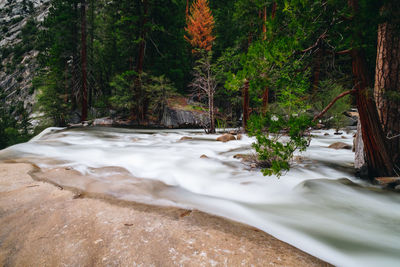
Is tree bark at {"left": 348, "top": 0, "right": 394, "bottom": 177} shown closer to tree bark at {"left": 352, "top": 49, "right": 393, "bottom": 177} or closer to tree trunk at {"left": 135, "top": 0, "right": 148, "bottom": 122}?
tree bark at {"left": 352, "top": 49, "right": 393, "bottom": 177}

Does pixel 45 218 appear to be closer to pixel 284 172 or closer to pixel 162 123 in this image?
pixel 284 172

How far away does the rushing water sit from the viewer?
1684 mm

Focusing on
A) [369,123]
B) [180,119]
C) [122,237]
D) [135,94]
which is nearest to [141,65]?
[135,94]

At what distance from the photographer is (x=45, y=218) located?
1.64 meters

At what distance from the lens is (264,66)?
2.61 m

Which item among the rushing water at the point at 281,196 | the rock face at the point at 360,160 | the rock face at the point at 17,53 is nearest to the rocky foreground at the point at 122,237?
the rushing water at the point at 281,196

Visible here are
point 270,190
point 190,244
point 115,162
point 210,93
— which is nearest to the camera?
point 190,244

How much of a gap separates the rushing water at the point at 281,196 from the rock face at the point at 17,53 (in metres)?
56.3

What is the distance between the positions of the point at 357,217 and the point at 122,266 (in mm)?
2448

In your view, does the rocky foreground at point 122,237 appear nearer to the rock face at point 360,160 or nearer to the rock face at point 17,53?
the rock face at point 360,160

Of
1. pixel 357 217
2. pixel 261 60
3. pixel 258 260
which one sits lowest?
pixel 357 217

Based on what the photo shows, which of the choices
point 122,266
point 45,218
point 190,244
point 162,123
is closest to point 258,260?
point 190,244

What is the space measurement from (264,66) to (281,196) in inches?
70.4

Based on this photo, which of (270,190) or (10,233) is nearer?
(10,233)
